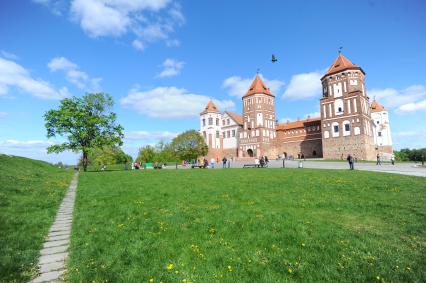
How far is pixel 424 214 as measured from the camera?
7.98m

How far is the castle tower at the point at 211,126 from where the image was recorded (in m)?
75.4

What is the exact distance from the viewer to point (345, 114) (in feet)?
184

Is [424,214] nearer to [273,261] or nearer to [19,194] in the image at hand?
[273,261]

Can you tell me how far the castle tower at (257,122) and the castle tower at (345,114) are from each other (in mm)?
14661

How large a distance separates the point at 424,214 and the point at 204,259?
7371 millimetres

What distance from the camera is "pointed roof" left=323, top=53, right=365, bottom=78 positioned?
55656 millimetres

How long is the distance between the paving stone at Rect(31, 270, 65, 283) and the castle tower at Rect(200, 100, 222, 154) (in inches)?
2734

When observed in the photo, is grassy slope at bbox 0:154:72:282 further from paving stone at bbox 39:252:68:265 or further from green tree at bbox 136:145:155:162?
green tree at bbox 136:145:155:162

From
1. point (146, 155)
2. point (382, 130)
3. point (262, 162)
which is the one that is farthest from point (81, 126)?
point (382, 130)

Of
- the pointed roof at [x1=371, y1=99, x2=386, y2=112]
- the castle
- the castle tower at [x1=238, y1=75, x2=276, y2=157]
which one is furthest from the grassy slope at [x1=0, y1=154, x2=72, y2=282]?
the pointed roof at [x1=371, y1=99, x2=386, y2=112]

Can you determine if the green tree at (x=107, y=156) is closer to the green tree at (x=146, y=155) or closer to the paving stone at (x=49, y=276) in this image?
the green tree at (x=146, y=155)

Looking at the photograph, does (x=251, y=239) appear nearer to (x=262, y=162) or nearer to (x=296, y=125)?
(x=262, y=162)

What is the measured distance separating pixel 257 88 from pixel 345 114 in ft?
78.6

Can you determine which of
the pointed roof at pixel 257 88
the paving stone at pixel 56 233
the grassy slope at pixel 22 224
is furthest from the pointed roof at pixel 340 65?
the paving stone at pixel 56 233
